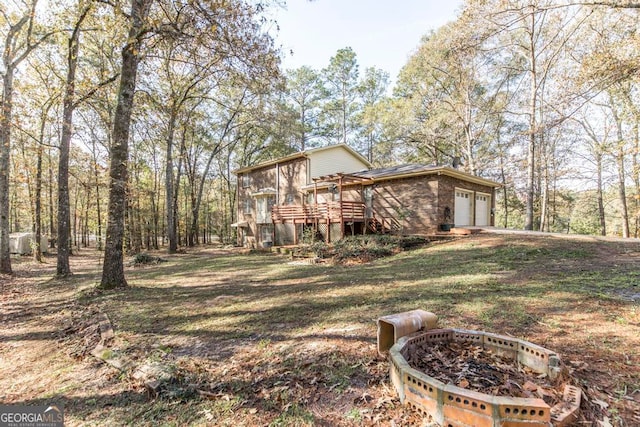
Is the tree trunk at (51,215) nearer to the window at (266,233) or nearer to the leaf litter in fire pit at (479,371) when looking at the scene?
the window at (266,233)

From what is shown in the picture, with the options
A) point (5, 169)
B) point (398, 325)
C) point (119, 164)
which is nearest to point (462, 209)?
point (398, 325)

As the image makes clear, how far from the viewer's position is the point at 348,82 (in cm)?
2642

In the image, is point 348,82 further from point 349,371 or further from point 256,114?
point 349,371

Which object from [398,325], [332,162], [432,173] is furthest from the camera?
[332,162]

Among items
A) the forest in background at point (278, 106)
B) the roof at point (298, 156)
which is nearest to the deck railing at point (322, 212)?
the roof at point (298, 156)

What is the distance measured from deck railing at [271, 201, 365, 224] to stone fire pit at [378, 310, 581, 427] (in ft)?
36.5

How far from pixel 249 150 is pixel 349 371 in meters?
28.8

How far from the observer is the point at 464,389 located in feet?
6.18

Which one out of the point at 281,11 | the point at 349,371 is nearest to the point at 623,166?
the point at 281,11

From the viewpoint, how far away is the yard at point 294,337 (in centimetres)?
239

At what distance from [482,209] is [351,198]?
24.8 feet

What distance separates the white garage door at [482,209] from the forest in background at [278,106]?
2129 mm

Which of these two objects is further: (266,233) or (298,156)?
(266,233)

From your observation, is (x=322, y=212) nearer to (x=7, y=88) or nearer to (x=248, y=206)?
(x=248, y=206)
